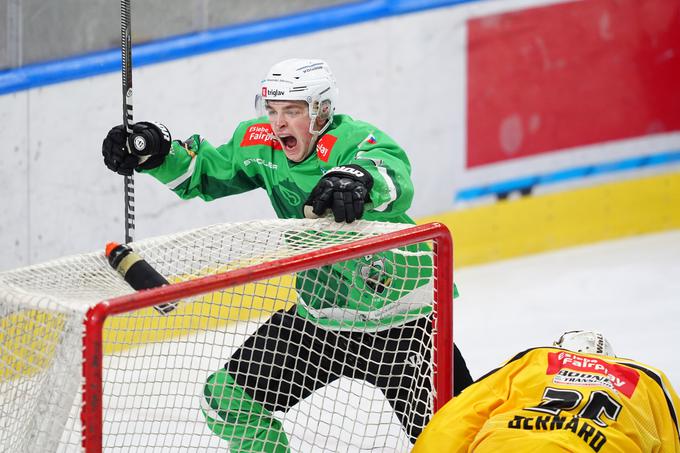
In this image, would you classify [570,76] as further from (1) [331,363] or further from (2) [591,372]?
(2) [591,372]

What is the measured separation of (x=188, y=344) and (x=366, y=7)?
7.68 ft

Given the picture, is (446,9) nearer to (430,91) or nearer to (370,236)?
(430,91)

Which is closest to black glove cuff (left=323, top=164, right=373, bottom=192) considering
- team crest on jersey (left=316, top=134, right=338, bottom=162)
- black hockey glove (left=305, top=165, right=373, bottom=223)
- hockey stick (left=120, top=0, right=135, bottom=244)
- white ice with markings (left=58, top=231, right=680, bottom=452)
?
black hockey glove (left=305, top=165, right=373, bottom=223)

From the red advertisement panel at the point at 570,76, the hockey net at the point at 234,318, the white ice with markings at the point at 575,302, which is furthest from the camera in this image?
the red advertisement panel at the point at 570,76

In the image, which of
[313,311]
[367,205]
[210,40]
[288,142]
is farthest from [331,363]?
[210,40]

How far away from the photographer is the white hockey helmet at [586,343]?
298 centimetres

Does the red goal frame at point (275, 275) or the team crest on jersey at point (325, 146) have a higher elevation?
the team crest on jersey at point (325, 146)

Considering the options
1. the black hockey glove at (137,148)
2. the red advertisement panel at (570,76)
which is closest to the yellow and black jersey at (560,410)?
the black hockey glove at (137,148)

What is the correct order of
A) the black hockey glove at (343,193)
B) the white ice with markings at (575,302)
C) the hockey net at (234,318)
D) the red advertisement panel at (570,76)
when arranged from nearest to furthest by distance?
the hockey net at (234,318) < the black hockey glove at (343,193) < the white ice with markings at (575,302) < the red advertisement panel at (570,76)

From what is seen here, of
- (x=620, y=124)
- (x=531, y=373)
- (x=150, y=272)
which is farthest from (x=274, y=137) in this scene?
(x=620, y=124)

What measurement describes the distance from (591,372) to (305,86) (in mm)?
925

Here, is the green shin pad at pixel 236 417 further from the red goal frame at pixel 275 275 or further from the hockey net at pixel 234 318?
the red goal frame at pixel 275 275

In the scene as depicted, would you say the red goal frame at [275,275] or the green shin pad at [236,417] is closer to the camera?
the red goal frame at [275,275]

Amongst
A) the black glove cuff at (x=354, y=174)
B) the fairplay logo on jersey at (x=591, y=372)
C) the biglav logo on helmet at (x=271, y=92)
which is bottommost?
the fairplay logo on jersey at (x=591, y=372)
